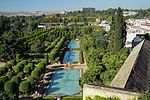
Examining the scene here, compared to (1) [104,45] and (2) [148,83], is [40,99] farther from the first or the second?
(1) [104,45]

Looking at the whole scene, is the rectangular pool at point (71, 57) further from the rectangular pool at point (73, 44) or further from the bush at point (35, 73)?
the bush at point (35, 73)

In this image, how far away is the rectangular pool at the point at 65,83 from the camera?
2541 centimetres

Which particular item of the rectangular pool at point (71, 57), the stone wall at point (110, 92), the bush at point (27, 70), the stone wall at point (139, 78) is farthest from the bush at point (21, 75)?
the stone wall at point (110, 92)

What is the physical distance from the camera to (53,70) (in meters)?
33.7

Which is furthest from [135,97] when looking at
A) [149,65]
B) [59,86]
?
[59,86]

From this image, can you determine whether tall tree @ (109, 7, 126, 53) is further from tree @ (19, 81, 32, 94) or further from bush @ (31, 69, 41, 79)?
tree @ (19, 81, 32, 94)

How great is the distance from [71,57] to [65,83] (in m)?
Answer: 15.2

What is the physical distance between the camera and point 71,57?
1734 inches

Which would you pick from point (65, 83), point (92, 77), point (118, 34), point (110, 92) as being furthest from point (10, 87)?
point (118, 34)

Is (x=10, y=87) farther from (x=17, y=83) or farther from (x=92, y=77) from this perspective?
(x=92, y=77)

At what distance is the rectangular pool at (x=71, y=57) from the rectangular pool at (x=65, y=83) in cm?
667

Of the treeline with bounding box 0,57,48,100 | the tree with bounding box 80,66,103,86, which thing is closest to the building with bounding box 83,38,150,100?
the tree with bounding box 80,66,103,86

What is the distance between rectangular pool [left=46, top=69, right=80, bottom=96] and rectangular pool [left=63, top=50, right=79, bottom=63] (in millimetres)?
6667

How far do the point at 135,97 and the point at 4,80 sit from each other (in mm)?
15202
